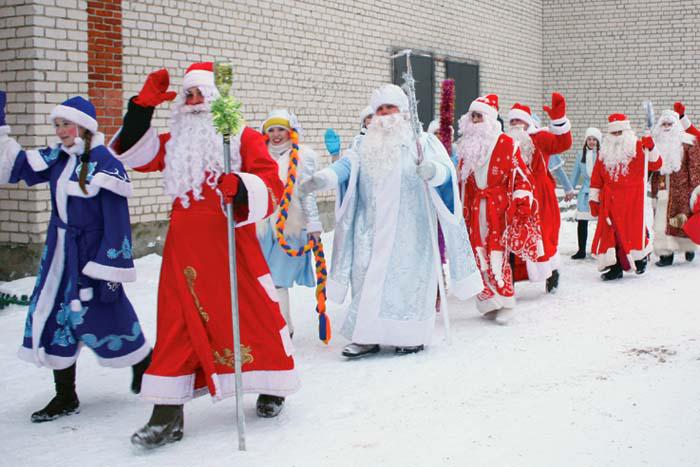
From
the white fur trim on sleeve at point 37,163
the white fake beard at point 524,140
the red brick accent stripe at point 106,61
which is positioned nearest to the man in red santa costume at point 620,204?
the white fake beard at point 524,140

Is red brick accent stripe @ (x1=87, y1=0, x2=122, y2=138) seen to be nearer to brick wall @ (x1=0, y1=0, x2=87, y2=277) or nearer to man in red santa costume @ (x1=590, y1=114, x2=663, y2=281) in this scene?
brick wall @ (x1=0, y1=0, x2=87, y2=277)

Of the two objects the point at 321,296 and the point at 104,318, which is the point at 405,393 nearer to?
the point at 321,296

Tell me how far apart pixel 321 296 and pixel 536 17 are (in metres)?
15.2

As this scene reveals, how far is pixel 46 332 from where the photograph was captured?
4.62 meters

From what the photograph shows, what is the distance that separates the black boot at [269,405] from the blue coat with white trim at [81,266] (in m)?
0.87

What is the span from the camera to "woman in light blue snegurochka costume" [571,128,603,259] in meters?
10.6

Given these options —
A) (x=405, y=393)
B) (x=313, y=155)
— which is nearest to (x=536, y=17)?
(x=313, y=155)

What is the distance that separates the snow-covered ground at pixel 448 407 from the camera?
13.1ft

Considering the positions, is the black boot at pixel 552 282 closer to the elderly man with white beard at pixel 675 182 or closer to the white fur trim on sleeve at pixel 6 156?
the elderly man with white beard at pixel 675 182

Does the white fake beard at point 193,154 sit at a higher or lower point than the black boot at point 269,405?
higher

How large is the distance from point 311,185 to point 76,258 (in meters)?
1.57

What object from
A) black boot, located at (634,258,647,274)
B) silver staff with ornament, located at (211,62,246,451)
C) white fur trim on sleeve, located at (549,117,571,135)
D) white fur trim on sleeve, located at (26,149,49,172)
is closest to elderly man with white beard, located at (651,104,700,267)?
black boot, located at (634,258,647,274)

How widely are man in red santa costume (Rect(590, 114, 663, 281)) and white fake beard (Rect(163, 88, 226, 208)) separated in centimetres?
567

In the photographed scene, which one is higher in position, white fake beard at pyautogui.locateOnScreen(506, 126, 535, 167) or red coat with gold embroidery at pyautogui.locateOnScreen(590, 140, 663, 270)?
white fake beard at pyautogui.locateOnScreen(506, 126, 535, 167)
